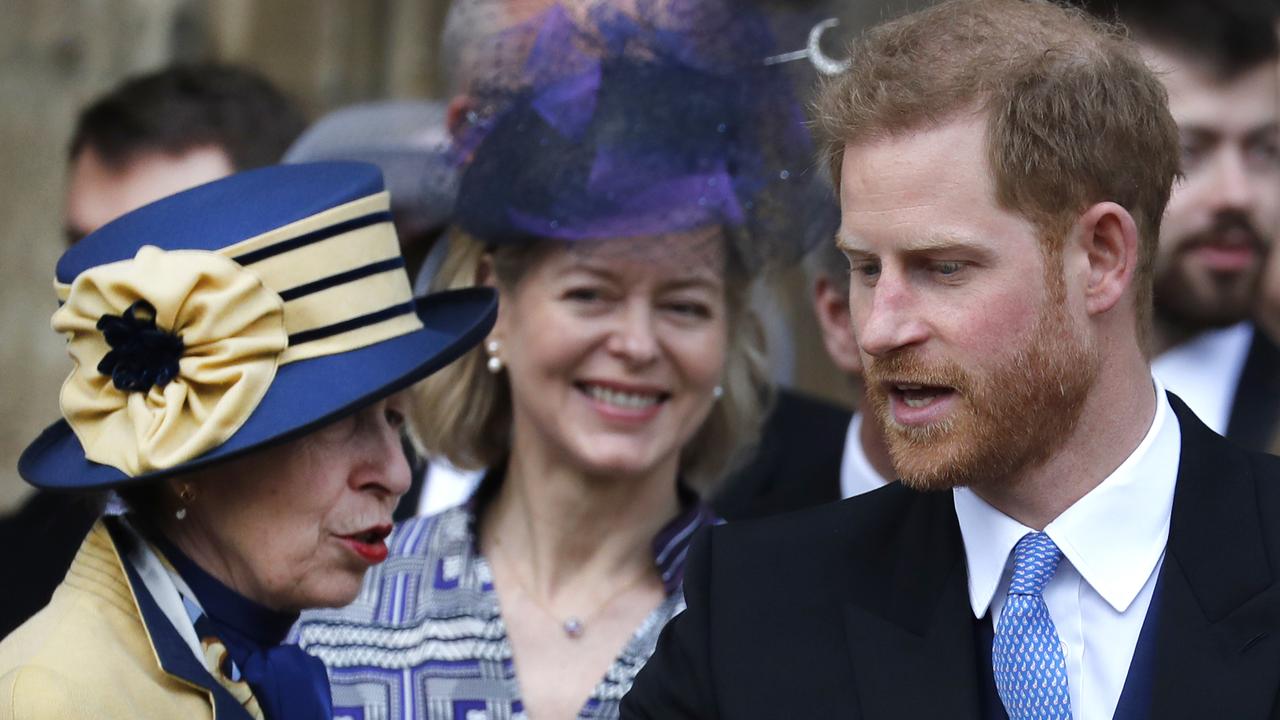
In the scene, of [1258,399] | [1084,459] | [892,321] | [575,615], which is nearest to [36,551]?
[575,615]

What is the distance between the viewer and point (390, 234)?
116 inches

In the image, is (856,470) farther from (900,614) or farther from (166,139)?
(166,139)

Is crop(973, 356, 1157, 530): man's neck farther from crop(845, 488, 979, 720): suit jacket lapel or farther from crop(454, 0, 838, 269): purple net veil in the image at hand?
crop(454, 0, 838, 269): purple net veil

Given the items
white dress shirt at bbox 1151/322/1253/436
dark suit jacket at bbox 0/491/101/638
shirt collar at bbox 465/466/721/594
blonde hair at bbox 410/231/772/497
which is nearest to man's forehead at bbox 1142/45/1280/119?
white dress shirt at bbox 1151/322/1253/436

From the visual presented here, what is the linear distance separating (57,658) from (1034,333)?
144 cm

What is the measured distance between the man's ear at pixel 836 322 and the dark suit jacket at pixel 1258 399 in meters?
0.96

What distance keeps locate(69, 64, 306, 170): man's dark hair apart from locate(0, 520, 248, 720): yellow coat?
2.10 meters

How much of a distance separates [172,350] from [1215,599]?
1557 millimetres

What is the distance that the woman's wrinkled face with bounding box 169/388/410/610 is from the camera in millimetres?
2758

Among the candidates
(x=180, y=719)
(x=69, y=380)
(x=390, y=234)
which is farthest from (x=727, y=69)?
(x=180, y=719)

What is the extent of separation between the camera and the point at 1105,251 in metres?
2.44

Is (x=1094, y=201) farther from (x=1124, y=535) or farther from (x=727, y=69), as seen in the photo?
(x=727, y=69)

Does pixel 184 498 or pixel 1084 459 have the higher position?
pixel 1084 459

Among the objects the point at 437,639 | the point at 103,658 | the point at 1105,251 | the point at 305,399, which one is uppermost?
the point at 1105,251
